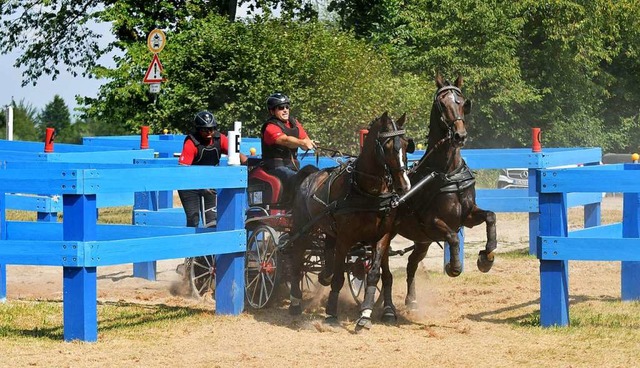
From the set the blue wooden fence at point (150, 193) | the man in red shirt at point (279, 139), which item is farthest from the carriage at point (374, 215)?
the blue wooden fence at point (150, 193)

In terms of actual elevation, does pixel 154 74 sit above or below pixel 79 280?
above

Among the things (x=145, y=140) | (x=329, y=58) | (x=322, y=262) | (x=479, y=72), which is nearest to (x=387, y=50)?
(x=479, y=72)

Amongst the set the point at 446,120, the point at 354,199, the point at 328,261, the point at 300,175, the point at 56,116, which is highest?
the point at 56,116

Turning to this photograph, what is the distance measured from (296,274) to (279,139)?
51.6 inches

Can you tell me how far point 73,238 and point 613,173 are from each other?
14.6 feet

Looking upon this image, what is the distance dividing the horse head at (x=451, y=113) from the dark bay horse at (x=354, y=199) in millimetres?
472

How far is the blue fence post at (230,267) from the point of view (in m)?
11.2

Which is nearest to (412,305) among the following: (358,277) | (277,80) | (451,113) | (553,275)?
(358,277)

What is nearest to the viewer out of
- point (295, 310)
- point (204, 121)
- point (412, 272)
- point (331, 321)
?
point (331, 321)

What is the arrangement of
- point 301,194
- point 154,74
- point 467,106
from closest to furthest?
point 467,106
point 301,194
point 154,74

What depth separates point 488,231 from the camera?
36.3 feet

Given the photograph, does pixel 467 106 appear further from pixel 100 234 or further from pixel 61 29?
pixel 61 29

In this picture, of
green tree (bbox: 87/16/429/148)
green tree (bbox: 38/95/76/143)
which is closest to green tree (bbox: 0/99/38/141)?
green tree (bbox: 38/95/76/143)

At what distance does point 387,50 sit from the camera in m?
33.7
